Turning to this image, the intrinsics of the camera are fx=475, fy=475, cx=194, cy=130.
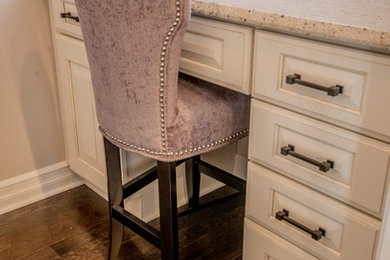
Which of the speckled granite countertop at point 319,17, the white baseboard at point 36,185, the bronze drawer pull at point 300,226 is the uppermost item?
the speckled granite countertop at point 319,17

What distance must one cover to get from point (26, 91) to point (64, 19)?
1.13 ft

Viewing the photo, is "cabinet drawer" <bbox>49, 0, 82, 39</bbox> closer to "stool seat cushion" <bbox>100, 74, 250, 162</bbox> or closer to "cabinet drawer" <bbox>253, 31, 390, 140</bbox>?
"stool seat cushion" <bbox>100, 74, 250, 162</bbox>

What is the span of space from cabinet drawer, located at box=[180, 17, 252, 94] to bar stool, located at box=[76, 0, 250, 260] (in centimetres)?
8

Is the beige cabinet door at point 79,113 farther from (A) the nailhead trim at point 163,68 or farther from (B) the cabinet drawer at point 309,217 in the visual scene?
(B) the cabinet drawer at point 309,217

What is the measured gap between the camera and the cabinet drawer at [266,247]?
1.13 metres

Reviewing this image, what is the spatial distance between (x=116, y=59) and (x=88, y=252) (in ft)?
2.80

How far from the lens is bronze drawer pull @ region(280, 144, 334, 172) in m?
0.99

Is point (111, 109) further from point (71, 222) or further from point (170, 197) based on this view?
point (71, 222)

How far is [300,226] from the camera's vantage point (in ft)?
3.56

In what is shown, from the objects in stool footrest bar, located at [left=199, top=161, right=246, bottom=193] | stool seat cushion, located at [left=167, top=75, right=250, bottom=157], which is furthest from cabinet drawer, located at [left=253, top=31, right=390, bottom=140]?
stool footrest bar, located at [left=199, top=161, right=246, bottom=193]

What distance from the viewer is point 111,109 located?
4.05 feet

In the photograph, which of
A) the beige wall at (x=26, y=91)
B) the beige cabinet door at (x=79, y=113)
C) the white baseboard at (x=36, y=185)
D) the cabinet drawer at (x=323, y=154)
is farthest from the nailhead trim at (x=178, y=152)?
the white baseboard at (x=36, y=185)

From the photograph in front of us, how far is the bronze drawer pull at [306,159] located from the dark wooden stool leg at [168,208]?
0.32 m

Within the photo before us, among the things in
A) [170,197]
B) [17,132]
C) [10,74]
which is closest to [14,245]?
[17,132]
